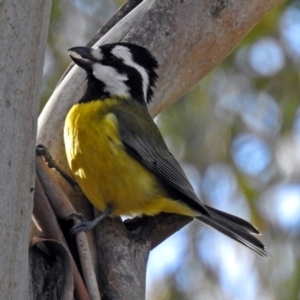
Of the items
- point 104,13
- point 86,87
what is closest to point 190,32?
point 86,87

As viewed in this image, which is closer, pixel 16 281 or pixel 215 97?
pixel 16 281

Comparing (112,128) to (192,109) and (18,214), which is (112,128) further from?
(192,109)

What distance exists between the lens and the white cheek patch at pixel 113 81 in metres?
3.48

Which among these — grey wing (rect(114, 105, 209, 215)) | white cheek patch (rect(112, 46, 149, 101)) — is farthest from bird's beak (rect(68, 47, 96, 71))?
grey wing (rect(114, 105, 209, 215))

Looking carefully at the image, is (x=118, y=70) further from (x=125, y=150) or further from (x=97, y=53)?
(x=125, y=150)

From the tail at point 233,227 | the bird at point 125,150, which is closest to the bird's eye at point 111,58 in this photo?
the bird at point 125,150

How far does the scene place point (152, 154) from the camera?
335cm

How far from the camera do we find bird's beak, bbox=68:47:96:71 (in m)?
3.37

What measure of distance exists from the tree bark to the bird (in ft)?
3.46

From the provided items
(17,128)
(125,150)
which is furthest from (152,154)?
(17,128)

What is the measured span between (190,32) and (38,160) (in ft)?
3.51

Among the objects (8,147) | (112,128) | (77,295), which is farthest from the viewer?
(112,128)

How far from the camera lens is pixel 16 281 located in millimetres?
1921

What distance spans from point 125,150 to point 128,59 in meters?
0.41
